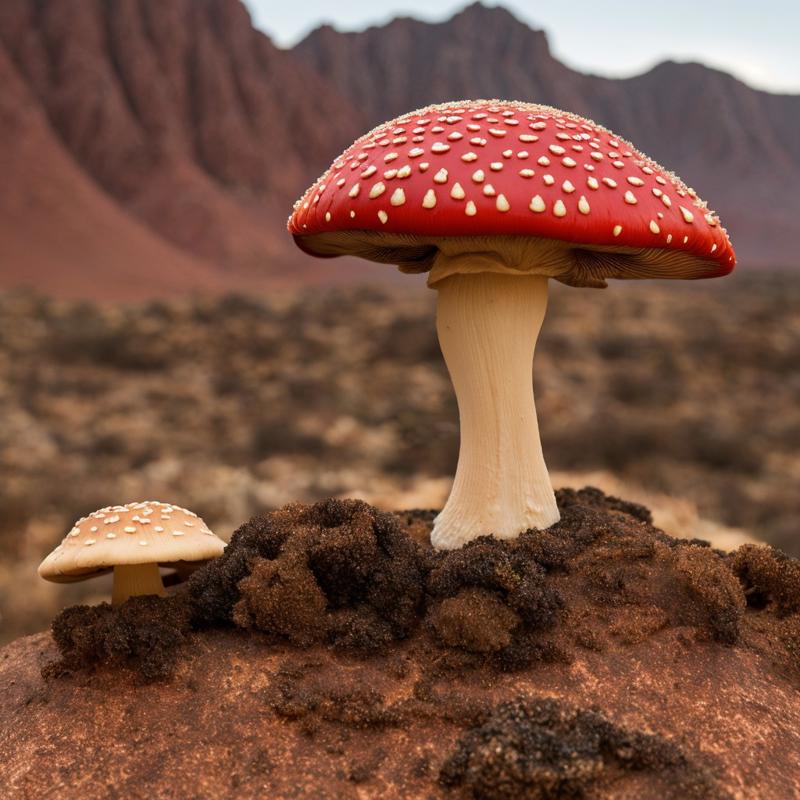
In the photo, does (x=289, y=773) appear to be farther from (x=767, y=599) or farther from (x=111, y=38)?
(x=111, y=38)

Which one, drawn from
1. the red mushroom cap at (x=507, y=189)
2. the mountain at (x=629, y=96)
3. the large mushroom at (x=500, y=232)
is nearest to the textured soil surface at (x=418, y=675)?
the large mushroom at (x=500, y=232)

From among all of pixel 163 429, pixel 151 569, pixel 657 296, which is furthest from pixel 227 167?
pixel 151 569

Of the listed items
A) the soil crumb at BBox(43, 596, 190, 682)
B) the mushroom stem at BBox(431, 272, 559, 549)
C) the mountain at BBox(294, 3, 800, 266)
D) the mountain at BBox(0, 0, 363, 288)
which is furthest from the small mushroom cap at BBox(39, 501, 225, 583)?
the mountain at BBox(294, 3, 800, 266)

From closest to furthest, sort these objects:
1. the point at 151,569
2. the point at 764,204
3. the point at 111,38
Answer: the point at 151,569
the point at 111,38
the point at 764,204

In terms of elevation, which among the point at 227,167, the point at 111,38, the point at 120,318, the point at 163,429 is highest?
the point at 111,38

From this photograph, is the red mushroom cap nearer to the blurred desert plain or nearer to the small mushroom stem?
the small mushroom stem

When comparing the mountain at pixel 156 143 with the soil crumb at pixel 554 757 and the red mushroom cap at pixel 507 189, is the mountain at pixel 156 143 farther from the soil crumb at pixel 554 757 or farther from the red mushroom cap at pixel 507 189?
the soil crumb at pixel 554 757
